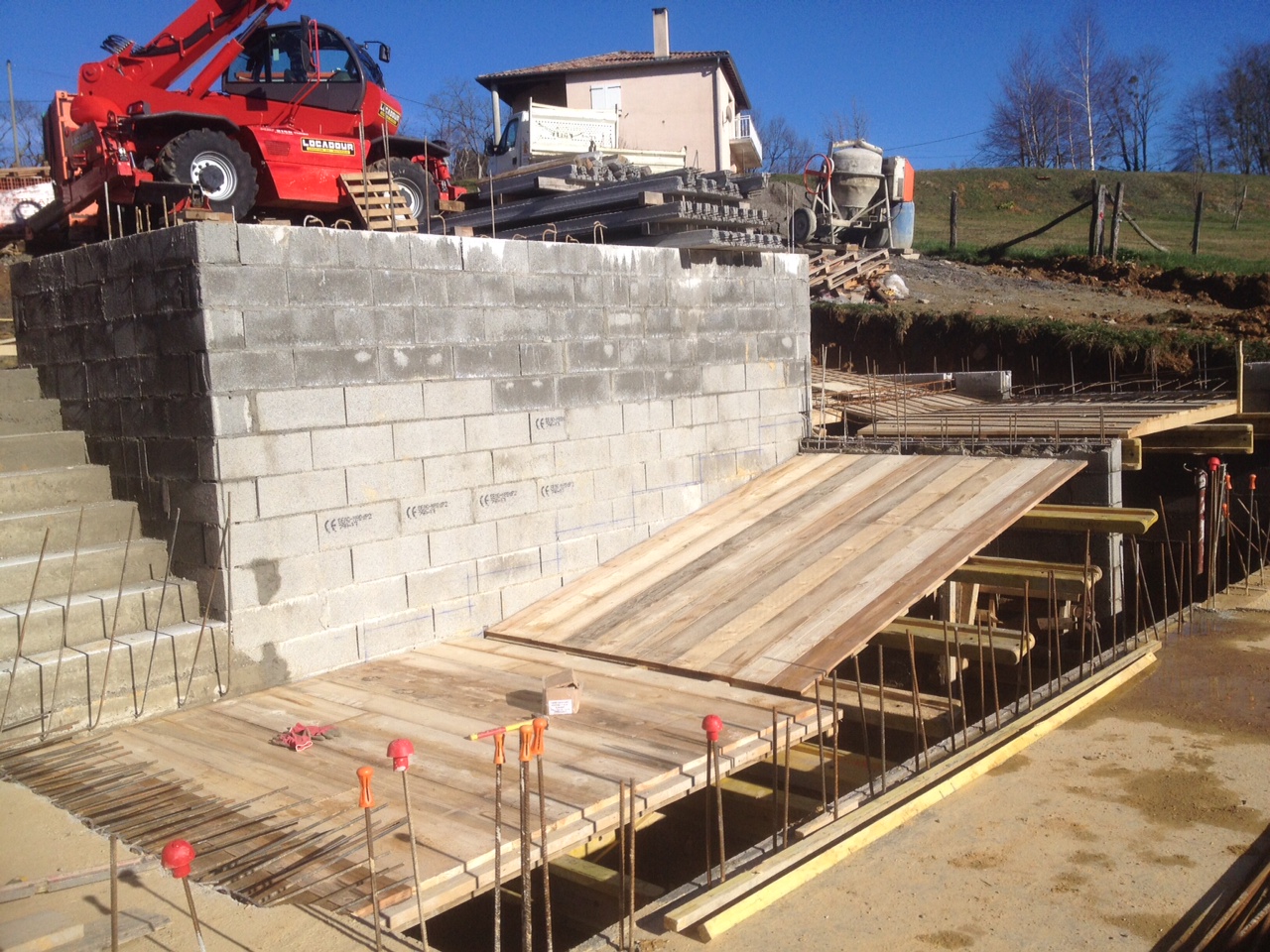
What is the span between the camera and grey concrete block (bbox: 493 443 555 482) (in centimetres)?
743

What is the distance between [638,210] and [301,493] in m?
4.21

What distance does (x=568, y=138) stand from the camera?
1902 centimetres

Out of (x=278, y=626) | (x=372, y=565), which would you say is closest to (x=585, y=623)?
(x=372, y=565)

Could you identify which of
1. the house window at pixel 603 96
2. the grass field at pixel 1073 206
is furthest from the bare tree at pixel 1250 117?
the house window at pixel 603 96

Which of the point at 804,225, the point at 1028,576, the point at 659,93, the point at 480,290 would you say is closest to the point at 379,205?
the point at 480,290

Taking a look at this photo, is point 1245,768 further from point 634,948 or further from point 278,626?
point 278,626

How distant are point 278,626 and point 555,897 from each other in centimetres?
230

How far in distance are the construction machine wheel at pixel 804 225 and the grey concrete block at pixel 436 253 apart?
16269 millimetres

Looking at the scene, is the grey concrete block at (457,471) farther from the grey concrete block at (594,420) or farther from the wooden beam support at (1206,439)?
the wooden beam support at (1206,439)

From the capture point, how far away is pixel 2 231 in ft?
42.9

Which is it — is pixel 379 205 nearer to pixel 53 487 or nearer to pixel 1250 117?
pixel 53 487

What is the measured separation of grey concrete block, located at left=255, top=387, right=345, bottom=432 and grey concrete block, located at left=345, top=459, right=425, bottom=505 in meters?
0.36

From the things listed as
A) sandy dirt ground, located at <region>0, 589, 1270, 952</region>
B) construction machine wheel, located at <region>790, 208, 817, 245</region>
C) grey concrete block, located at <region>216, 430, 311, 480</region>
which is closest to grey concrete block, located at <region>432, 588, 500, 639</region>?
grey concrete block, located at <region>216, 430, 311, 480</region>

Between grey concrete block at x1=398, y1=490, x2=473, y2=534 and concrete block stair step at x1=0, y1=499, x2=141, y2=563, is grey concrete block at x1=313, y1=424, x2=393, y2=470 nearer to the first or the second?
grey concrete block at x1=398, y1=490, x2=473, y2=534
